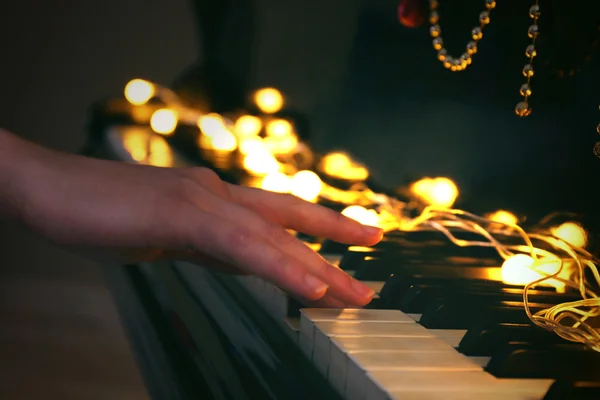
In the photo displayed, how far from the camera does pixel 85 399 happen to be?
7.83 feet

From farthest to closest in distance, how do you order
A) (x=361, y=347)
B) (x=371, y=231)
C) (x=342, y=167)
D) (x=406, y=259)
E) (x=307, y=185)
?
1. (x=342, y=167)
2. (x=307, y=185)
3. (x=406, y=259)
4. (x=371, y=231)
5. (x=361, y=347)

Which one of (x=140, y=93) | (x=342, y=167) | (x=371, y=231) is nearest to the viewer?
(x=371, y=231)

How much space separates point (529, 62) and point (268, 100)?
124 cm

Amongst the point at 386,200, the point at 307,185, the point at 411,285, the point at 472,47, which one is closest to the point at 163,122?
the point at 307,185

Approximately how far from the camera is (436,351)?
0.76 metres

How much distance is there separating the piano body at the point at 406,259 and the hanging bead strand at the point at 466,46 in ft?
0.05

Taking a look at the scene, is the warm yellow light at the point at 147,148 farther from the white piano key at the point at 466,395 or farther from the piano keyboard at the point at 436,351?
the white piano key at the point at 466,395

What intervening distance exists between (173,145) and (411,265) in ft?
3.70

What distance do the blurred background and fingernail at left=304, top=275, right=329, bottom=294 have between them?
0.45 m

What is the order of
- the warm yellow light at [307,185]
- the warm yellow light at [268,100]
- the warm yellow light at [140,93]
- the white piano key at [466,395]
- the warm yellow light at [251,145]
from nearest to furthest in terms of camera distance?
1. the white piano key at [466,395]
2. the warm yellow light at [307,185]
3. the warm yellow light at [251,145]
4. the warm yellow light at [268,100]
5. the warm yellow light at [140,93]

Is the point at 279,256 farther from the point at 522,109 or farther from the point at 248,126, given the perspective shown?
the point at 248,126

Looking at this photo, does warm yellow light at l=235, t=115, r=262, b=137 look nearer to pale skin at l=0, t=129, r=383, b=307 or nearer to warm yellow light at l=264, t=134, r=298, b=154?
warm yellow light at l=264, t=134, r=298, b=154

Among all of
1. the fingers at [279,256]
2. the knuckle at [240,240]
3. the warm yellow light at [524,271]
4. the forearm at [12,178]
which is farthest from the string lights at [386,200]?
the forearm at [12,178]

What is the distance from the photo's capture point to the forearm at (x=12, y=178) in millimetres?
920
